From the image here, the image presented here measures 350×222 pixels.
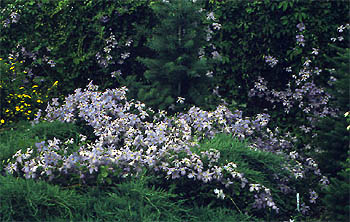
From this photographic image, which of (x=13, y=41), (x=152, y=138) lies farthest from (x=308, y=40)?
(x=13, y=41)

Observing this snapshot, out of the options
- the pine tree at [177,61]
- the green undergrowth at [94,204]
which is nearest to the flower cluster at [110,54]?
the pine tree at [177,61]

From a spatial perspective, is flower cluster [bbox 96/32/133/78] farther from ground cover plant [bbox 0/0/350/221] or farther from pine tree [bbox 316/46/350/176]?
pine tree [bbox 316/46/350/176]

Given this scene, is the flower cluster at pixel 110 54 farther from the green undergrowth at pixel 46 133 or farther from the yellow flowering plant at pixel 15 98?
the green undergrowth at pixel 46 133

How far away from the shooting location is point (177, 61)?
519cm

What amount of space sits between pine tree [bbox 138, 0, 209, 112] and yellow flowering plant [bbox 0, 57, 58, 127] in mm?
2010

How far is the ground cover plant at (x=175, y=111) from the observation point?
3645mm

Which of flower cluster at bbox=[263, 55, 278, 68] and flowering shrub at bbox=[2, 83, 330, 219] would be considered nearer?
flowering shrub at bbox=[2, 83, 330, 219]

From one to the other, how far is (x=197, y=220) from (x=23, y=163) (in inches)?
67.9

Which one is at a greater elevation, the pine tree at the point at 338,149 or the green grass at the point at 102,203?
the pine tree at the point at 338,149

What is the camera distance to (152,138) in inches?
165

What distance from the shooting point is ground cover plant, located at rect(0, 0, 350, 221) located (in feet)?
12.0

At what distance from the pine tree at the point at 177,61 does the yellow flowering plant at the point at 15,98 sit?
6.60 feet

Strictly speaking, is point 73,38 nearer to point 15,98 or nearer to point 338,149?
point 15,98

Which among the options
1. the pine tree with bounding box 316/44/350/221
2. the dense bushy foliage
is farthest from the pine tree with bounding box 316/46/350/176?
the dense bushy foliage
